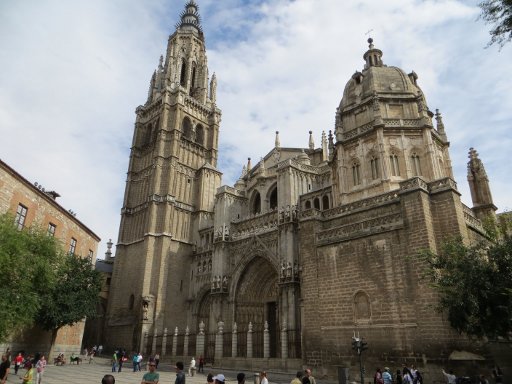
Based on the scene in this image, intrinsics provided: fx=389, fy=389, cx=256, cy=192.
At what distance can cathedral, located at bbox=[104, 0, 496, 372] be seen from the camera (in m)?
17.0

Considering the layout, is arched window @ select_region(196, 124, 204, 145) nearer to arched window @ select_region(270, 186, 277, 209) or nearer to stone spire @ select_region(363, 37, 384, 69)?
arched window @ select_region(270, 186, 277, 209)

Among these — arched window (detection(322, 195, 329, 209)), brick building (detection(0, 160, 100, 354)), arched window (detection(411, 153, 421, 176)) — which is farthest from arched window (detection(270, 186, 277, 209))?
brick building (detection(0, 160, 100, 354))

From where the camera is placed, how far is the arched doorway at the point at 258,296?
28.3 m

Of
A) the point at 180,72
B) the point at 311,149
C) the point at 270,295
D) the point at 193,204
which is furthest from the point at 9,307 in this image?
the point at 180,72

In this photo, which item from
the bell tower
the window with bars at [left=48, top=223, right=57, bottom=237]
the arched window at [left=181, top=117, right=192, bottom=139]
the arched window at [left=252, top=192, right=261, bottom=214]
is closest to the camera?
Result: the window with bars at [left=48, top=223, right=57, bottom=237]

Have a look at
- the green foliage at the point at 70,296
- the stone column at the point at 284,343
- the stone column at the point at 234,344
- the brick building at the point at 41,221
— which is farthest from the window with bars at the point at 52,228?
the stone column at the point at 284,343

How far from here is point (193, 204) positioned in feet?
127

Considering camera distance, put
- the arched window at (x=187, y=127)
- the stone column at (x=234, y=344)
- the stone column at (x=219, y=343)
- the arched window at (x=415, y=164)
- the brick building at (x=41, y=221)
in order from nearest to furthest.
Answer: the brick building at (x=41, y=221), the arched window at (x=415, y=164), the stone column at (x=234, y=344), the stone column at (x=219, y=343), the arched window at (x=187, y=127)

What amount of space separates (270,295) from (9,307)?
17327 mm

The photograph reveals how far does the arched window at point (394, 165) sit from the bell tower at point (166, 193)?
19.9 meters

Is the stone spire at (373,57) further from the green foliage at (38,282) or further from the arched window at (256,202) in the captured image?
the green foliage at (38,282)

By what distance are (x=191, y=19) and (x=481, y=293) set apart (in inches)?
1964

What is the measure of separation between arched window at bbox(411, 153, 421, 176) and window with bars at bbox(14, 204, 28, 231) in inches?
916

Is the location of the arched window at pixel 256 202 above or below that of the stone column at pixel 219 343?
above
